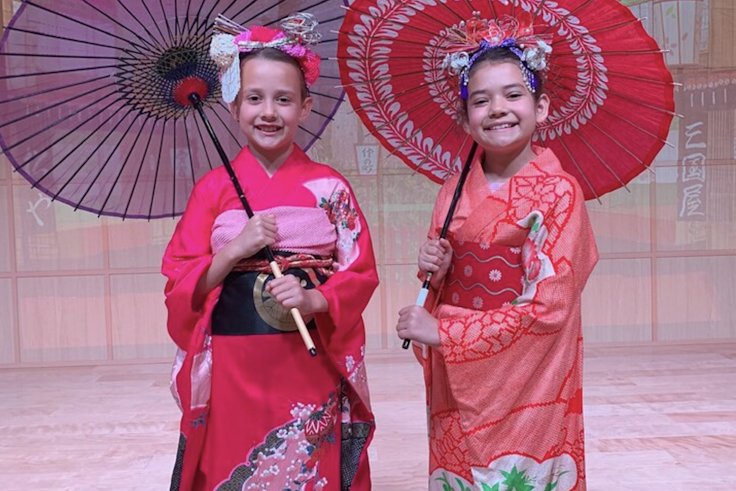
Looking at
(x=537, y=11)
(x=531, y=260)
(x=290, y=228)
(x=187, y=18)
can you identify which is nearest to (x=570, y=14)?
(x=537, y=11)

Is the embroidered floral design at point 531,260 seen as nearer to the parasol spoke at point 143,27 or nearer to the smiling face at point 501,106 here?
the smiling face at point 501,106

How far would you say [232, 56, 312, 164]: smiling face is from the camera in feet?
5.39

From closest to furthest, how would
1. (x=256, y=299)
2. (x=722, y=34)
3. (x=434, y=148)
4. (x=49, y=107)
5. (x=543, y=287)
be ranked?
(x=543, y=287), (x=256, y=299), (x=49, y=107), (x=434, y=148), (x=722, y=34)

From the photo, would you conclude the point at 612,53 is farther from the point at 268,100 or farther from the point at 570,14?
the point at 268,100

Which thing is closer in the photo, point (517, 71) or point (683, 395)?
point (517, 71)

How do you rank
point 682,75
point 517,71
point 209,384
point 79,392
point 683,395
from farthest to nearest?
1. point 682,75
2. point 79,392
3. point 683,395
4. point 209,384
5. point 517,71

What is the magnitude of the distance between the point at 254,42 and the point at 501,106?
568 millimetres

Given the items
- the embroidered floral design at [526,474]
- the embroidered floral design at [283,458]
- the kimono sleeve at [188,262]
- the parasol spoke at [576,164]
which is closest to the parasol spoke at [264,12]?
the kimono sleeve at [188,262]

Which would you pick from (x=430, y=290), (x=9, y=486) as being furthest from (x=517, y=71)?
(x=9, y=486)

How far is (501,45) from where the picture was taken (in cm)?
156

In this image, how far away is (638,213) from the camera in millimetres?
4340

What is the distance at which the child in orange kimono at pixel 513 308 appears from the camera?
4.89 feet

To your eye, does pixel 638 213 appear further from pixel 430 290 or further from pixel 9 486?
pixel 9 486

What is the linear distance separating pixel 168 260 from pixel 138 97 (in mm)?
412
